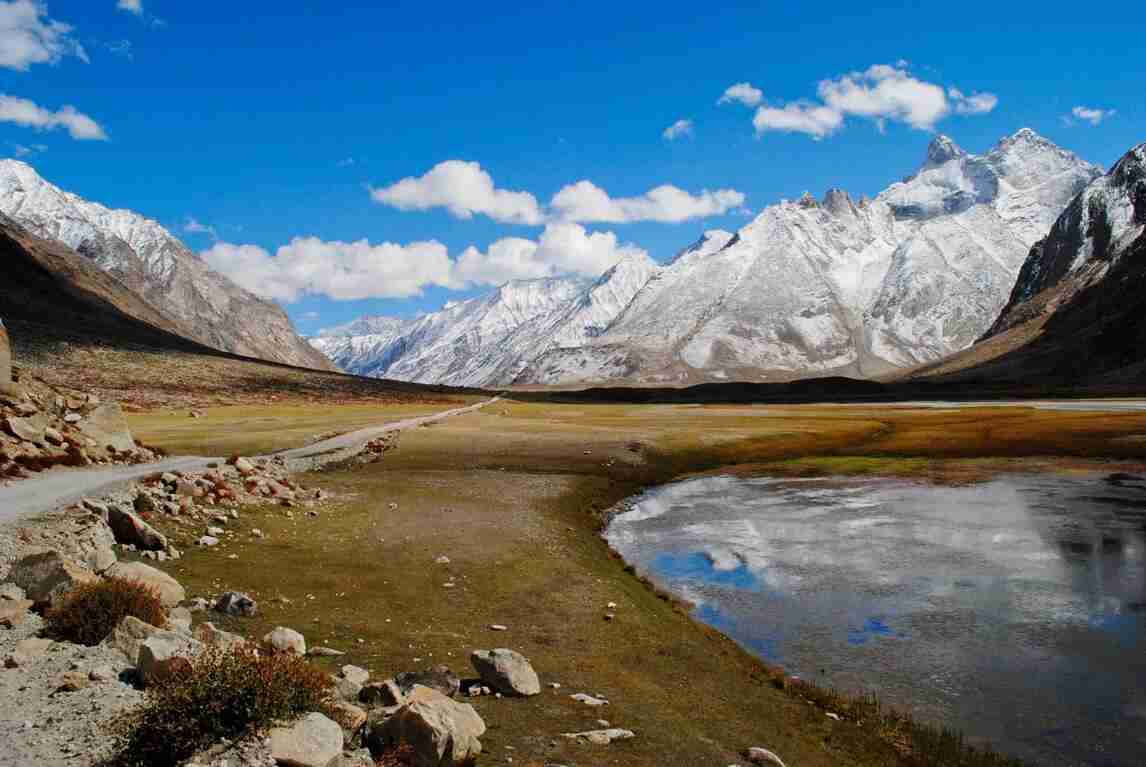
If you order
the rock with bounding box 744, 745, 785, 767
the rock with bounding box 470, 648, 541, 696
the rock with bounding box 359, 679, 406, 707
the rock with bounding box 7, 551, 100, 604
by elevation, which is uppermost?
the rock with bounding box 7, 551, 100, 604

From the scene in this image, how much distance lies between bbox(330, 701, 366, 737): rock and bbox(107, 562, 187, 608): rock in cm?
722

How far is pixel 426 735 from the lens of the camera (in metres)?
11.6

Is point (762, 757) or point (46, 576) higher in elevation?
point (46, 576)

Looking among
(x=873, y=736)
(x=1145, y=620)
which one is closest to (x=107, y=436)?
(x=873, y=736)

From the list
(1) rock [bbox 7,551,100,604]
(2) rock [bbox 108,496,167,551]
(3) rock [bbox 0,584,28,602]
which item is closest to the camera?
(3) rock [bbox 0,584,28,602]

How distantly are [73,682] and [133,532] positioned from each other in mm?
13381

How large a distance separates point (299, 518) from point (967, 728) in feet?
84.3

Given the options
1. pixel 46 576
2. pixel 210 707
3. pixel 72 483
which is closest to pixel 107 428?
pixel 72 483

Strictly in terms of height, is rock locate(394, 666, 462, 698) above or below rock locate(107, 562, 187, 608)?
below

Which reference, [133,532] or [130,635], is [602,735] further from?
[133,532]

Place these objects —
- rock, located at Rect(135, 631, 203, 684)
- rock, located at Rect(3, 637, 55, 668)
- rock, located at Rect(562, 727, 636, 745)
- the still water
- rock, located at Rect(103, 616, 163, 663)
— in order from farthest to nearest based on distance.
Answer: the still water → rock, located at Rect(103, 616, 163, 663) → rock, located at Rect(562, 727, 636, 745) → rock, located at Rect(3, 637, 55, 668) → rock, located at Rect(135, 631, 203, 684)

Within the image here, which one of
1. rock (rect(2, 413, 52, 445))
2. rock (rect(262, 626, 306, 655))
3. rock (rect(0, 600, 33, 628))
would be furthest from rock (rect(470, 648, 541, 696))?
rock (rect(2, 413, 52, 445))

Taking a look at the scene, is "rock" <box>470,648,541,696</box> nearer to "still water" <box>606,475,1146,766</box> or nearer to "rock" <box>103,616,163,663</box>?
"rock" <box>103,616,163,663</box>

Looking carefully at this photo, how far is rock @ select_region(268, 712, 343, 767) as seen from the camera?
34.0 ft
